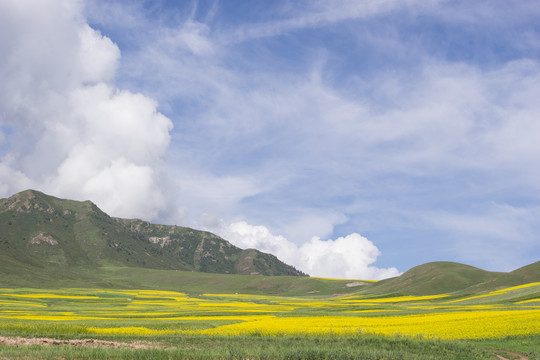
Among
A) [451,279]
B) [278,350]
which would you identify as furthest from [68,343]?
[451,279]

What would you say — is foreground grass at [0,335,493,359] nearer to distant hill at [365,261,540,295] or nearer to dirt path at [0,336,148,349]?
dirt path at [0,336,148,349]

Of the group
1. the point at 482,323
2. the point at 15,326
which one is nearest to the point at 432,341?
the point at 482,323

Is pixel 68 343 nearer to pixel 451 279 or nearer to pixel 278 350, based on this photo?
pixel 278 350

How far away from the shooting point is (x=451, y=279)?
15962 cm

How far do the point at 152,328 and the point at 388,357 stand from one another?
29.6m

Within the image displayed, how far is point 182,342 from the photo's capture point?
36562 mm

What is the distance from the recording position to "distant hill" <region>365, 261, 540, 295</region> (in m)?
137

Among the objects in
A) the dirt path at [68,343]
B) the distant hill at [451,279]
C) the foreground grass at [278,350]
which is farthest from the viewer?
the distant hill at [451,279]

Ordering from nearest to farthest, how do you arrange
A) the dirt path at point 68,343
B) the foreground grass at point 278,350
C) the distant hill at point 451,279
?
the foreground grass at point 278,350, the dirt path at point 68,343, the distant hill at point 451,279

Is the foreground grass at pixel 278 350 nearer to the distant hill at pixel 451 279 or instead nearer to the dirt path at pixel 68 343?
the dirt path at pixel 68 343

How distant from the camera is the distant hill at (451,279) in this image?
137 m

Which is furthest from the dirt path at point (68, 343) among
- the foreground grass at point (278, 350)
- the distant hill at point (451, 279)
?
the distant hill at point (451, 279)

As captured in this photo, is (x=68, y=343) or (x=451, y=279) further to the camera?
(x=451, y=279)

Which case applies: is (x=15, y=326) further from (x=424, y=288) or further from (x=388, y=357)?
(x=424, y=288)
